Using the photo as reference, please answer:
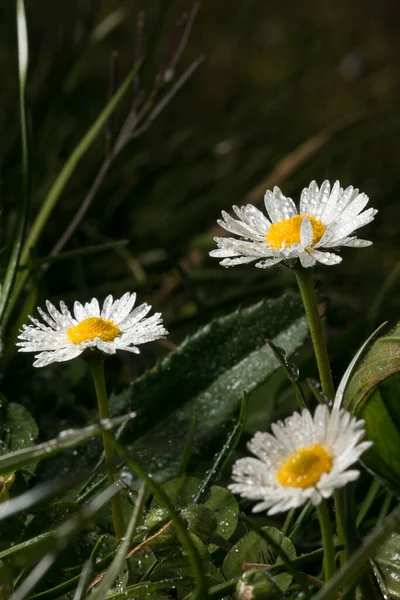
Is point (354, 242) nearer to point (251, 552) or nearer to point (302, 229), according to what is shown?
point (302, 229)

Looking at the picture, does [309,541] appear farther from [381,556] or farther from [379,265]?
[379,265]

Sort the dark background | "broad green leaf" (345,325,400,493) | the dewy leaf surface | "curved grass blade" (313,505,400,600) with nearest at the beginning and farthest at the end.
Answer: "curved grass blade" (313,505,400,600) < "broad green leaf" (345,325,400,493) < the dewy leaf surface < the dark background

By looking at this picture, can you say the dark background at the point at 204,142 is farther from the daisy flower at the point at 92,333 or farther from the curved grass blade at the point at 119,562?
the curved grass blade at the point at 119,562

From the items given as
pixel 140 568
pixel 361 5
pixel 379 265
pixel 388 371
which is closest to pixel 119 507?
pixel 140 568

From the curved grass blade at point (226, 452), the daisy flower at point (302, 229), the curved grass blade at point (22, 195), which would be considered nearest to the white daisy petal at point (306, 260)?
the daisy flower at point (302, 229)

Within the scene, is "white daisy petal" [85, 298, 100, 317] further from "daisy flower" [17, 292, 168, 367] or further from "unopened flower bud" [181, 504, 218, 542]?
"unopened flower bud" [181, 504, 218, 542]

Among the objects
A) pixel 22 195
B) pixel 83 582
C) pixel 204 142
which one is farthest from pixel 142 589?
pixel 204 142

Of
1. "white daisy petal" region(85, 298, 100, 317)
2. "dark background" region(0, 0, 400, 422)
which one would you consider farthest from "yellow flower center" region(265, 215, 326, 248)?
"dark background" region(0, 0, 400, 422)
